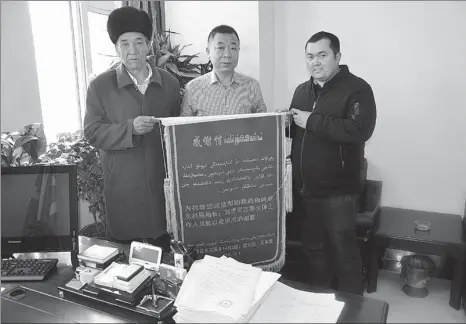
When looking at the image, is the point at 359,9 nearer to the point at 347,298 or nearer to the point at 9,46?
the point at 347,298

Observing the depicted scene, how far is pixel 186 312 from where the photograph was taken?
3.45 feet

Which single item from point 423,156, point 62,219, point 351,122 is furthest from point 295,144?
point 62,219

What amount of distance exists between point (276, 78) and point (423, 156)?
105cm

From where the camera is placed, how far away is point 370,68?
2.15 metres

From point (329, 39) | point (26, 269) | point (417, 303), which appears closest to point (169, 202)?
point (26, 269)

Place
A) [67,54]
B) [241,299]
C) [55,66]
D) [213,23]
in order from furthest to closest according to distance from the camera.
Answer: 1. [213,23]
2. [67,54]
3. [55,66]
4. [241,299]

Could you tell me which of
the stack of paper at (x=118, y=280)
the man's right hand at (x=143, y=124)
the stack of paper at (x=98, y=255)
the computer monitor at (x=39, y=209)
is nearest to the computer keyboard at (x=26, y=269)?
the computer monitor at (x=39, y=209)

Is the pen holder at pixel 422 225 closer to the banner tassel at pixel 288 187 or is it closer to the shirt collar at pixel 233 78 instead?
the banner tassel at pixel 288 187

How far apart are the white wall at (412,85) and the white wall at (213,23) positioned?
20.9 inches

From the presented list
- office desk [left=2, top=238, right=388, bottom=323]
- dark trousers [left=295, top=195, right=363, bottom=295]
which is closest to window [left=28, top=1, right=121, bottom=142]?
office desk [left=2, top=238, right=388, bottom=323]

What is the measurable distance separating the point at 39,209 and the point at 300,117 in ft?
3.80

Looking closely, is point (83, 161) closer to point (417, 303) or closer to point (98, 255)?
point (98, 255)

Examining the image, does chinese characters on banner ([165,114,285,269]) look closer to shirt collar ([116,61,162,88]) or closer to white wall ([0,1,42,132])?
shirt collar ([116,61,162,88])

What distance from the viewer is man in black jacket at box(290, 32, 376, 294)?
182 cm
